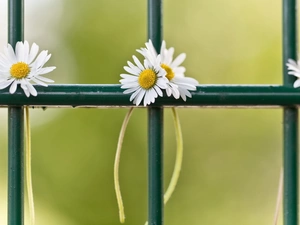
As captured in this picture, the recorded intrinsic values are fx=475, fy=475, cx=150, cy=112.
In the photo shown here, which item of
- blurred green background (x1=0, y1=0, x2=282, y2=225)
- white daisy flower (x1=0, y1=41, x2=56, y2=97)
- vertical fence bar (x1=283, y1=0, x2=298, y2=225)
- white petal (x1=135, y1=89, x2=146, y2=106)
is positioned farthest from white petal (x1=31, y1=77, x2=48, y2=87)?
blurred green background (x1=0, y1=0, x2=282, y2=225)

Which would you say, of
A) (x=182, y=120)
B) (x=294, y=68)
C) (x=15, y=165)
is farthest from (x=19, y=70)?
(x=182, y=120)

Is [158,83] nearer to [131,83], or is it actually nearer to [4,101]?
[131,83]

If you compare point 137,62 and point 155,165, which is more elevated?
point 137,62

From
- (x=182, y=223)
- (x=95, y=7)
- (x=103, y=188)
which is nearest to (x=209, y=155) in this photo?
(x=182, y=223)

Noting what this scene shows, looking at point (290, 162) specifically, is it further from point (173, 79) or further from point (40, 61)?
point (40, 61)

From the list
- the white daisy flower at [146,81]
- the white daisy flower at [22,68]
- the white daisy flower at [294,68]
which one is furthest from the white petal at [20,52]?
the white daisy flower at [294,68]
